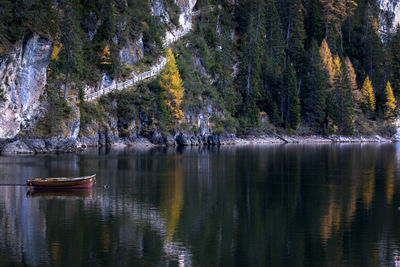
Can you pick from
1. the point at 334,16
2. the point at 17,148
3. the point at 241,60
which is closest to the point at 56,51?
the point at 17,148

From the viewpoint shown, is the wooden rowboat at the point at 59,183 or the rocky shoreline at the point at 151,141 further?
the rocky shoreline at the point at 151,141

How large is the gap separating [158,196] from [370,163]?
31.9 metres

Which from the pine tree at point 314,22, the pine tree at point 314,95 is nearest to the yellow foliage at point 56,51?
the pine tree at point 314,95

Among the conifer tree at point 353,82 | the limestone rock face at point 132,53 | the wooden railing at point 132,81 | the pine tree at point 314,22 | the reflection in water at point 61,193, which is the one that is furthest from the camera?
the pine tree at point 314,22

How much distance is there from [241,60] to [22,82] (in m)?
51.6

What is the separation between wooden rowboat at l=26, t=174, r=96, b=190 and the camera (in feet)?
117

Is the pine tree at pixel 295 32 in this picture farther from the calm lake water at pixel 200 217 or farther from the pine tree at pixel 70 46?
the calm lake water at pixel 200 217


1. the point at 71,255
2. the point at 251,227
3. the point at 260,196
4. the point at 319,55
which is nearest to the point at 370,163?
the point at 260,196

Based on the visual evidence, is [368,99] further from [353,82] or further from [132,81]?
[132,81]

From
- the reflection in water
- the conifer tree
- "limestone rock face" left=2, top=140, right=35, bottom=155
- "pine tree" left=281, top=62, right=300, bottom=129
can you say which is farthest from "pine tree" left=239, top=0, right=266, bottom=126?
the reflection in water

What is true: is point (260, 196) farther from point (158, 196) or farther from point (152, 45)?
point (152, 45)

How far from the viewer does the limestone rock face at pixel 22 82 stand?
59.0 m

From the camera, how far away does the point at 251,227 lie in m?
26.4

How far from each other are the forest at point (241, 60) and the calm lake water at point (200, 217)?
2325cm
